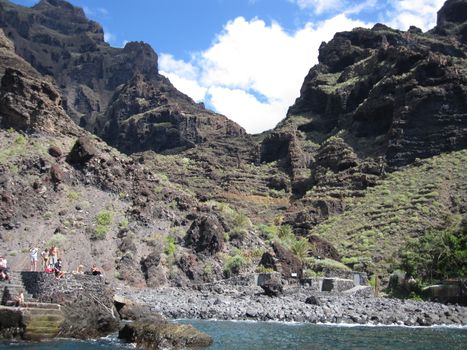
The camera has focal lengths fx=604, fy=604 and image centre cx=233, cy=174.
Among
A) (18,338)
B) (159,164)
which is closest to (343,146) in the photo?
(159,164)

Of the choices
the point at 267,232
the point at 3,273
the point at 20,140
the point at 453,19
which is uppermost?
the point at 453,19

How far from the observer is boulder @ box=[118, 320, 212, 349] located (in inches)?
946

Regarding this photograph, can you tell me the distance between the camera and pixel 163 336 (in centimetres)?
2412

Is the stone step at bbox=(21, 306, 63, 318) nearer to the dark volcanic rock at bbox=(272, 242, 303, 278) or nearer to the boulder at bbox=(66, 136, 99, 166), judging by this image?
the dark volcanic rock at bbox=(272, 242, 303, 278)

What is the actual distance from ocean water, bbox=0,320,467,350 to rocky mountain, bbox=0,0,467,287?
56.9 ft

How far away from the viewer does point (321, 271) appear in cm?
5934

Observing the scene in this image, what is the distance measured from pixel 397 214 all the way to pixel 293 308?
3857 cm

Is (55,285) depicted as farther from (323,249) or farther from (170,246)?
(323,249)

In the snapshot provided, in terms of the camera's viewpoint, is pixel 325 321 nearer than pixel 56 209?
Yes

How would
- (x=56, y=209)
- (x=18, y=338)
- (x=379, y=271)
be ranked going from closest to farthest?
1. (x=18, y=338)
2. (x=56, y=209)
3. (x=379, y=271)

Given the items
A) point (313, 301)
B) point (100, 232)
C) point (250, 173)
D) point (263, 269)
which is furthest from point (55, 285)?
point (250, 173)

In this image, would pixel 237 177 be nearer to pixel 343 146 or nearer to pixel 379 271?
pixel 343 146

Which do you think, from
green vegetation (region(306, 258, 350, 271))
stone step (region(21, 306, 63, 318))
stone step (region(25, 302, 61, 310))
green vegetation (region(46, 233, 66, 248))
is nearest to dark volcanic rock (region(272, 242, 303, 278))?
green vegetation (region(306, 258, 350, 271))

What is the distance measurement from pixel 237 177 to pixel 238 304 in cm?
6668
